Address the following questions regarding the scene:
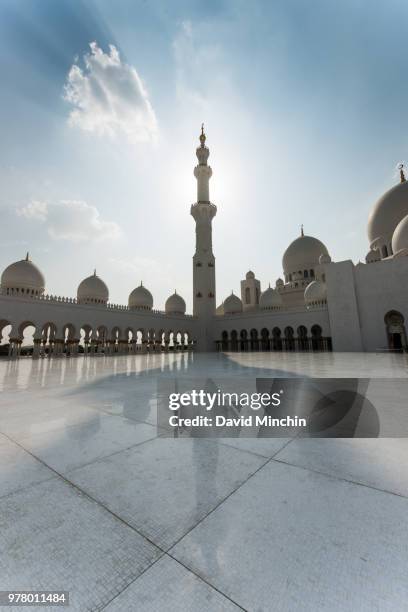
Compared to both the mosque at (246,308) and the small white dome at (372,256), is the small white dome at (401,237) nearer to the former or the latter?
the mosque at (246,308)

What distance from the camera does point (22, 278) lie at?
23.8 metres

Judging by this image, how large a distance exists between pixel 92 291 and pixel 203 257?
42.5 ft

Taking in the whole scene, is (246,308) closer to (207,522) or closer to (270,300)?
(270,300)

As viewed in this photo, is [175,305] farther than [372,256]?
Yes

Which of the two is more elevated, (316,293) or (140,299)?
(140,299)

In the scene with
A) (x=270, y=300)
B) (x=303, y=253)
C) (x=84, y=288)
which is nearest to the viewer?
(x=84, y=288)

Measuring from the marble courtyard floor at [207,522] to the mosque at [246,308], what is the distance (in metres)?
21.0

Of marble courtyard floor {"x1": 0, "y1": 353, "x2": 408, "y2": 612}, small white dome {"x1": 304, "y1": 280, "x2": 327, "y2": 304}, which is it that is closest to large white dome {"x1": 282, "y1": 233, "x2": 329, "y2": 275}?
small white dome {"x1": 304, "y1": 280, "x2": 327, "y2": 304}

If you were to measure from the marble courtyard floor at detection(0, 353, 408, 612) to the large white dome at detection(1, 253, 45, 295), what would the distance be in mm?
25379

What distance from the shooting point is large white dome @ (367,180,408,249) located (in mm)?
23734

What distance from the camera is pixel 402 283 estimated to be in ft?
63.7

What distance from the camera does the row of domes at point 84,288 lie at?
23.7 meters

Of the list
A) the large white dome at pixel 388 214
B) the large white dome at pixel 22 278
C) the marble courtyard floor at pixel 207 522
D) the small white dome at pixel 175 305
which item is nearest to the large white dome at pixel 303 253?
the large white dome at pixel 388 214

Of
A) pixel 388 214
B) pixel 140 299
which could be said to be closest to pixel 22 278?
pixel 140 299
